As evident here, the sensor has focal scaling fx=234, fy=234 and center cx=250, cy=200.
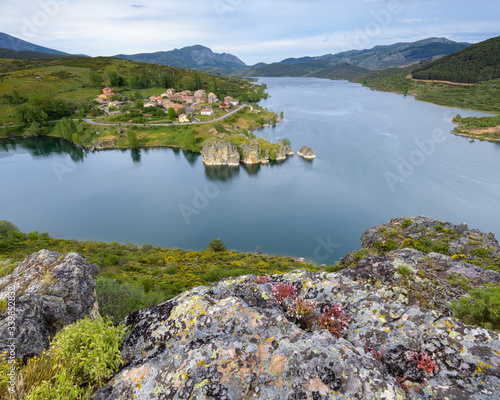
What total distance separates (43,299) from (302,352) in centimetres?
640

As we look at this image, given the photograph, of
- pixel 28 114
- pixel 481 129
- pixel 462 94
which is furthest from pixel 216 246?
pixel 462 94

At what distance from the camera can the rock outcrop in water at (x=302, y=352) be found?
11.6 feet

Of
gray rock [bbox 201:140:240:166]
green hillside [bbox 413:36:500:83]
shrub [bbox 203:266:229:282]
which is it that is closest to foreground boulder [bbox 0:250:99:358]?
shrub [bbox 203:266:229:282]

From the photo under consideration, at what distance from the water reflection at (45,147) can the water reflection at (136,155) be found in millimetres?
15102

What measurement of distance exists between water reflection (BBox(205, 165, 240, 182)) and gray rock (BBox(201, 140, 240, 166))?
1.58 meters

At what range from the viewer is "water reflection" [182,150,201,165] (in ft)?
245

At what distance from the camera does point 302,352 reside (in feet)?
12.6

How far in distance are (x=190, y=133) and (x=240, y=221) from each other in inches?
2027

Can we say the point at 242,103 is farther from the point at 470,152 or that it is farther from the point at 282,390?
the point at 282,390

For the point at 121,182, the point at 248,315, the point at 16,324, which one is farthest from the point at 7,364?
the point at 121,182

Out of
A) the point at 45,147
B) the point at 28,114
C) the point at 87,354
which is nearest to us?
the point at 87,354

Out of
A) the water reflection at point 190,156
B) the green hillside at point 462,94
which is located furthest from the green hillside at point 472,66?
the water reflection at point 190,156

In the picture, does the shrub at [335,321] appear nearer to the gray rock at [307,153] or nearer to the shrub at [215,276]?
the shrub at [215,276]

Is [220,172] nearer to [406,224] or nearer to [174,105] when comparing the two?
[406,224]
